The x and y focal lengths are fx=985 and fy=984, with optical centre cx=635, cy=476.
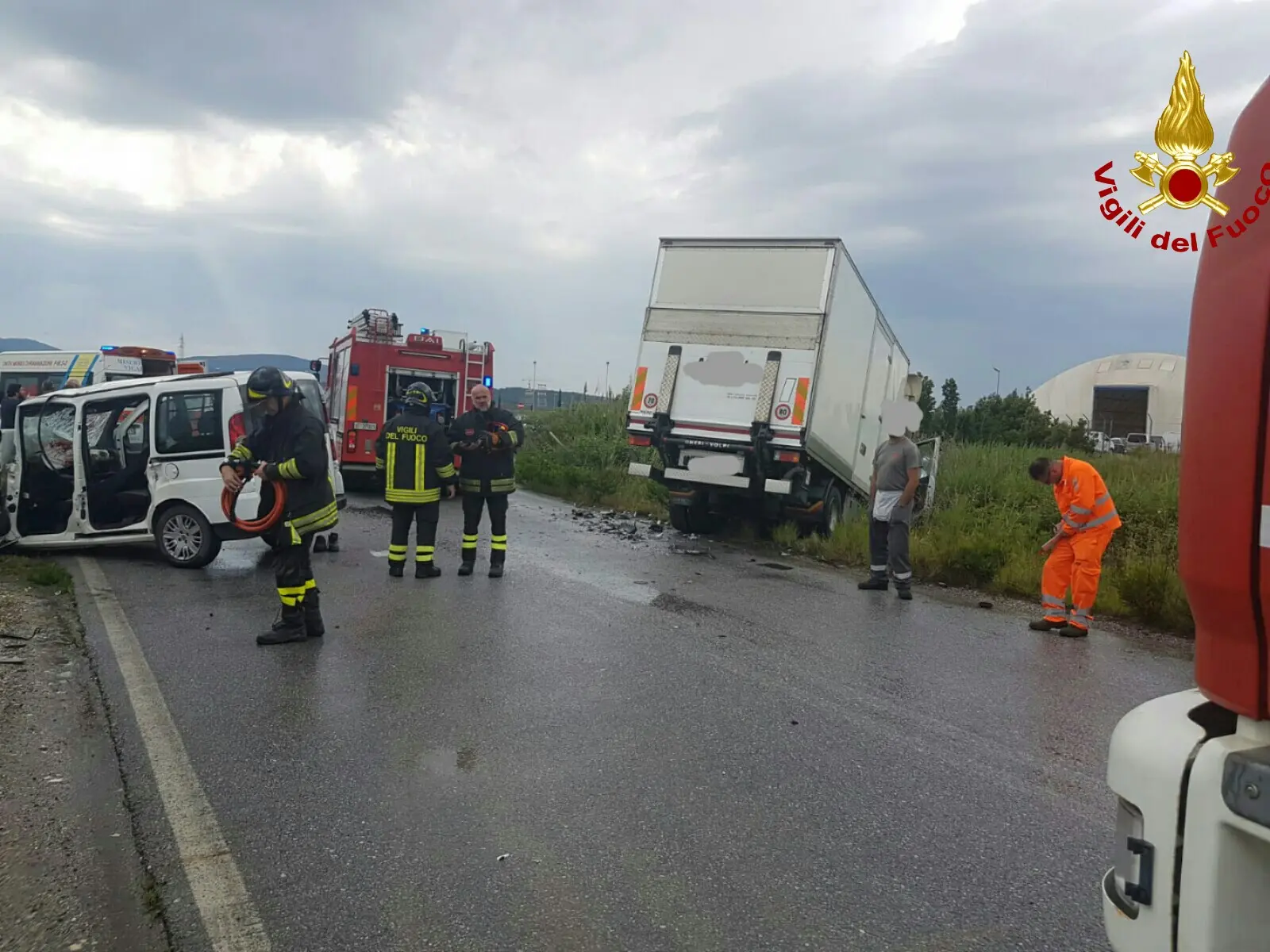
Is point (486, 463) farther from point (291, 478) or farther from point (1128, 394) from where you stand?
point (1128, 394)

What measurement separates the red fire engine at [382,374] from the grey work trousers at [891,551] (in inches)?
335

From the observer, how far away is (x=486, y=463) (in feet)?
29.9

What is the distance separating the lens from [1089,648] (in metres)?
7.13

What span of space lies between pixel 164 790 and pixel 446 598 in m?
4.04

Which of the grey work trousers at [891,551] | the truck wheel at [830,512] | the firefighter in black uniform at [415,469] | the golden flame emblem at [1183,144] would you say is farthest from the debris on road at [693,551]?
the golden flame emblem at [1183,144]

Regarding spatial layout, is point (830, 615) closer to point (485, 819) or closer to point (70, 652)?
point (485, 819)

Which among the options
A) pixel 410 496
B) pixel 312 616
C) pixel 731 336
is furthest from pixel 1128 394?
pixel 312 616

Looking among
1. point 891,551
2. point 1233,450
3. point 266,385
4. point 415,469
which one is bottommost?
point 891,551

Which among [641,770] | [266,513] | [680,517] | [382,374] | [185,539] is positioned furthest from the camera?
[382,374]

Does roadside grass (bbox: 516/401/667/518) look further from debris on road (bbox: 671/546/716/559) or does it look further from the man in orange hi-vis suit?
the man in orange hi-vis suit

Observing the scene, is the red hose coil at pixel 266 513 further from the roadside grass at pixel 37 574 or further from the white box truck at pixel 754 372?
the white box truck at pixel 754 372

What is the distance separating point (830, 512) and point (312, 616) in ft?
24.1

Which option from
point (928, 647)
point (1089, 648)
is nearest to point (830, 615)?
point (928, 647)

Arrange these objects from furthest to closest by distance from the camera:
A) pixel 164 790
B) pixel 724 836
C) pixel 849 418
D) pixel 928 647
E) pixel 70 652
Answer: pixel 849 418, pixel 928 647, pixel 70 652, pixel 164 790, pixel 724 836
